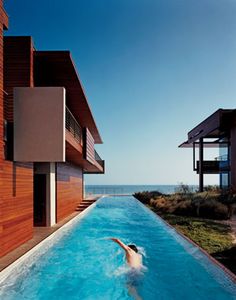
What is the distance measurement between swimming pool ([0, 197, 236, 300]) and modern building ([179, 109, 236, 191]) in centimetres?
1056

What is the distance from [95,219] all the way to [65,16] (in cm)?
837

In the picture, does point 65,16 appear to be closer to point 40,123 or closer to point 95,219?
point 40,123

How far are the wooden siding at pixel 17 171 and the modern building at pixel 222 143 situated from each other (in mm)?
12770

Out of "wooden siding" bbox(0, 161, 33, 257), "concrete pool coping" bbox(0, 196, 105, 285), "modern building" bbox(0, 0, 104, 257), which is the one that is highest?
"modern building" bbox(0, 0, 104, 257)

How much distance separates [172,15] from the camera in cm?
1127

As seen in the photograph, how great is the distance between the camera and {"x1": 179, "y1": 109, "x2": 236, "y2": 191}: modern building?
58.3 ft

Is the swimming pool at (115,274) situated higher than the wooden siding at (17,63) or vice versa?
the wooden siding at (17,63)

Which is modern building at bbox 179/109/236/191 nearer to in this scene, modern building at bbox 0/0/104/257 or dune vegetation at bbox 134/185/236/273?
dune vegetation at bbox 134/185/236/273

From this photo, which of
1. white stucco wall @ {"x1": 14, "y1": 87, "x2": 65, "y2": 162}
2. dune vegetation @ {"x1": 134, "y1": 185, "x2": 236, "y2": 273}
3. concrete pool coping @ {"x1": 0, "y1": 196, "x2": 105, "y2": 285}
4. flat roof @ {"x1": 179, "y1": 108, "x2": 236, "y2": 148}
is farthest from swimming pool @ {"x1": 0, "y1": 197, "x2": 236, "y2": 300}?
flat roof @ {"x1": 179, "y1": 108, "x2": 236, "y2": 148}

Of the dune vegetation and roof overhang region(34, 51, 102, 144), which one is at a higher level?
roof overhang region(34, 51, 102, 144)

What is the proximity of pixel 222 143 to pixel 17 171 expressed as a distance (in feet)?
56.8

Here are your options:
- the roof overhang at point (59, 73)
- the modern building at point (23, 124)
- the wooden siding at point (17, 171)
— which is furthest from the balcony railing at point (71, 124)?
the wooden siding at point (17, 171)

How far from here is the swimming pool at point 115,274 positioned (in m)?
Result: 4.91

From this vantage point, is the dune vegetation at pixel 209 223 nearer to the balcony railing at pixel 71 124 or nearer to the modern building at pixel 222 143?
Result: the modern building at pixel 222 143
